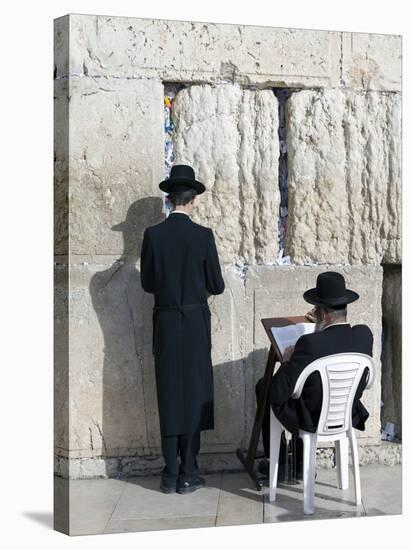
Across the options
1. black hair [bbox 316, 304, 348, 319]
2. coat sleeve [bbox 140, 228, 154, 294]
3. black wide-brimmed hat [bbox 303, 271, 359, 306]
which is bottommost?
black hair [bbox 316, 304, 348, 319]

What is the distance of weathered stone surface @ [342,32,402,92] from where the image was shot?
691 centimetres

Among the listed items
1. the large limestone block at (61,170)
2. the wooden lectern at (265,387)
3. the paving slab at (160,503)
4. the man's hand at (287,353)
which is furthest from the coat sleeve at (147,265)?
the paving slab at (160,503)

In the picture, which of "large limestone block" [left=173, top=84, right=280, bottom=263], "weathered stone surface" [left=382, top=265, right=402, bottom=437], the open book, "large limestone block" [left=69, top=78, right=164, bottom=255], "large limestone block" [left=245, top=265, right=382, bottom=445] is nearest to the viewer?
the open book

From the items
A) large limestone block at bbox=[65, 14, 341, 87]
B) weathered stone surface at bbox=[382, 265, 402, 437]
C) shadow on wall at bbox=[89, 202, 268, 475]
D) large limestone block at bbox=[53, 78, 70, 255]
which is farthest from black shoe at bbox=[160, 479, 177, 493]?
large limestone block at bbox=[65, 14, 341, 87]

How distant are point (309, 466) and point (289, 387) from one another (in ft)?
1.66

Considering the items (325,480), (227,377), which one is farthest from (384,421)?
(227,377)

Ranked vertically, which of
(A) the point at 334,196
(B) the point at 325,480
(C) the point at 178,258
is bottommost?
(B) the point at 325,480

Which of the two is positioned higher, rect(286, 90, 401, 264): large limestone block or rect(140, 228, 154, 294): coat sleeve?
rect(286, 90, 401, 264): large limestone block

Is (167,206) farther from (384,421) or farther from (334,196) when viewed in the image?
(384,421)

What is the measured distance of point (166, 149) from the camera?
267 inches

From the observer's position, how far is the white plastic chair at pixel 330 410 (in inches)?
236

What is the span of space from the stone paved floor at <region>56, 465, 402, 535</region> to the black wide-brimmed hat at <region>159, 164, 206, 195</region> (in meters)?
1.91

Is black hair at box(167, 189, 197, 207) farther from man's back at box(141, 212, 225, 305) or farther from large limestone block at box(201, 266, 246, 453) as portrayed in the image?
large limestone block at box(201, 266, 246, 453)

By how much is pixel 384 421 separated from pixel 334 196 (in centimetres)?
165
